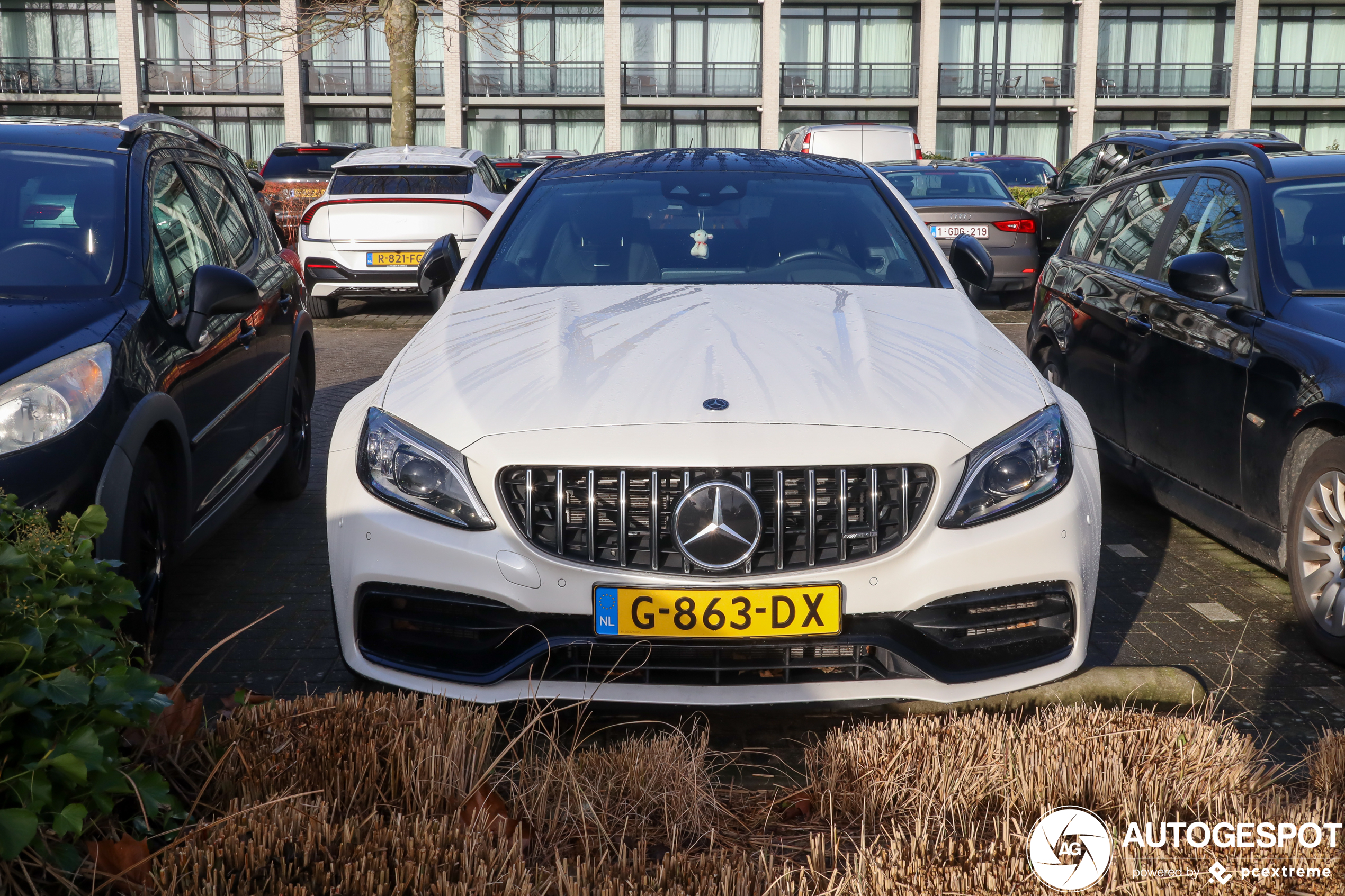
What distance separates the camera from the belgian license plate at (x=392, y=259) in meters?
12.6

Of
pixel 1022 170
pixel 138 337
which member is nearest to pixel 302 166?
pixel 1022 170

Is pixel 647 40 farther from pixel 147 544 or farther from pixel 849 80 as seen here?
pixel 147 544

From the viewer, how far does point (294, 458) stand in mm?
6367

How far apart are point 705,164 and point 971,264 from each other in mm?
1104

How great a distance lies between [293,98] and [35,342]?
142 ft

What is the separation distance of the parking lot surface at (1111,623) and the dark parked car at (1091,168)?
9.62 m

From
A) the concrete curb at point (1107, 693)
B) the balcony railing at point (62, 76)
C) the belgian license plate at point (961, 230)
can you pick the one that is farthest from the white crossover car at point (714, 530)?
the balcony railing at point (62, 76)

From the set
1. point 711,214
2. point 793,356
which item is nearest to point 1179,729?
point 793,356

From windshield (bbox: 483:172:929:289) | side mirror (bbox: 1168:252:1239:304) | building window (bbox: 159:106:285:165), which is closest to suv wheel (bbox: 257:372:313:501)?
windshield (bbox: 483:172:929:289)

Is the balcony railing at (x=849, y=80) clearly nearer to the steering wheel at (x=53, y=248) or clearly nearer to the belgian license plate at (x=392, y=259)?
the belgian license plate at (x=392, y=259)

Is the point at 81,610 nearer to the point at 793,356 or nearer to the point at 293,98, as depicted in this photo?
the point at 793,356

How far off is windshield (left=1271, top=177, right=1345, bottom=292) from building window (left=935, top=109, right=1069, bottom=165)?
41632 mm

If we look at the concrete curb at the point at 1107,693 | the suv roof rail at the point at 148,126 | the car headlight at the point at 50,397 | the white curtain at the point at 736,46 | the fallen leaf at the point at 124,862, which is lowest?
the concrete curb at the point at 1107,693

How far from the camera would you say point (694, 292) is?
4324mm
